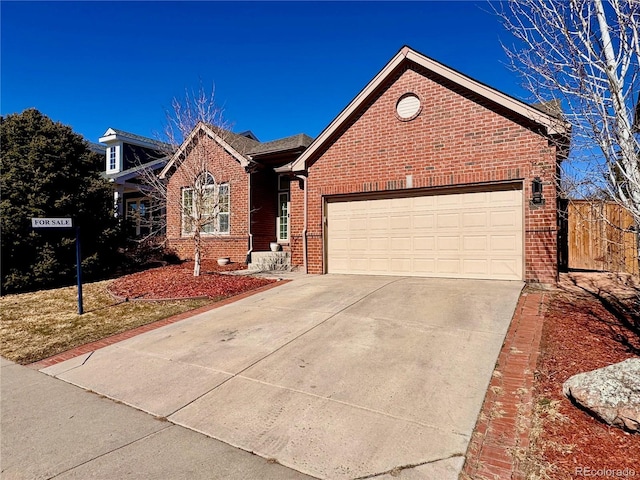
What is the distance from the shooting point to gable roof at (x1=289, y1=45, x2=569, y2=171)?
7.89 m

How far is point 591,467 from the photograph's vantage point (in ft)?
8.05

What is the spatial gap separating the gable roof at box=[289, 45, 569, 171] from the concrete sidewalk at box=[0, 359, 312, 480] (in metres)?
7.59

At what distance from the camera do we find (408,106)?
942 centimetres

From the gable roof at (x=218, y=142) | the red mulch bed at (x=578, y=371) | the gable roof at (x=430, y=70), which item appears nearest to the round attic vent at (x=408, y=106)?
the gable roof at (x=430, y=70)

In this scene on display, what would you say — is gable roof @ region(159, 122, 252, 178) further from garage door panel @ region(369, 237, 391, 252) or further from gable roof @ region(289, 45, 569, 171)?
garage door panel @ region(369, 237, 391, 252)

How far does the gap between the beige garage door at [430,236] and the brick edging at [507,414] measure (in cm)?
358

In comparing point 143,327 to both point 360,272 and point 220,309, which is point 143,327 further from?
point 360,272

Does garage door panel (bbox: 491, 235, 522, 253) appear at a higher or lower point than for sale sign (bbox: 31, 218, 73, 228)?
lower

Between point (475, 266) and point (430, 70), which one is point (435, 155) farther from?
point (475, 266)

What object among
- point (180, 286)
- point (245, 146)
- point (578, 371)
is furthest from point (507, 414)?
point (245, 146)

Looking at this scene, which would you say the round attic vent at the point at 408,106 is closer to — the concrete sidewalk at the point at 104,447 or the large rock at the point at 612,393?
the large rock at the point at 612,393

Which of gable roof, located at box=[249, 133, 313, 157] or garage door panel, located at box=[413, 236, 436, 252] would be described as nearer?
garage door panel, located at box=[413, 236, 436, 252]

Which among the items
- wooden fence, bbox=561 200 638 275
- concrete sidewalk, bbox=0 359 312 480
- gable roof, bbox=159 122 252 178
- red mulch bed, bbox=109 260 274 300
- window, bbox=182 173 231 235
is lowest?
concrete sidewalk, bbox=0 359 312 480

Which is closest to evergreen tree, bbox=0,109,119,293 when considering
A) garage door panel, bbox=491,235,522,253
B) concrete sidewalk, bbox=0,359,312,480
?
concrete sidewalk, bbox=0,359,312,480
